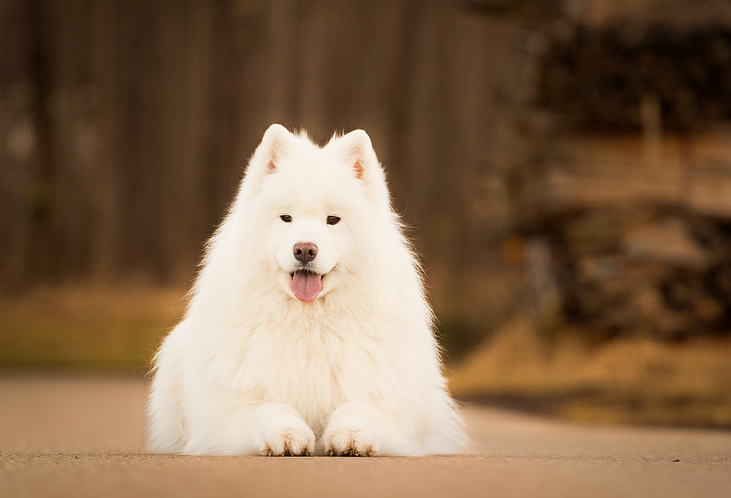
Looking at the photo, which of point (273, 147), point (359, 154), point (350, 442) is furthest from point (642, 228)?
point (350, 442)

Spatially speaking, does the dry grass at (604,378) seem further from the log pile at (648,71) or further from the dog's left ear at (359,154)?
the dog's left ear at (359,154)

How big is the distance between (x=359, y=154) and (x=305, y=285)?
735 millimetres

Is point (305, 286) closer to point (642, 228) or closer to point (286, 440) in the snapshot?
point (286, 440)

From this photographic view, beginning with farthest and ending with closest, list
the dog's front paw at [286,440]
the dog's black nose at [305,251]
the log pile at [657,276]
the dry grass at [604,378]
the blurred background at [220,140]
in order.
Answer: the blurred background at [220,140]
the log pile at [657,276]
the dry grass at [604,378]
the dog's black nose at [305,251]
the dog's front paw at [286,440]

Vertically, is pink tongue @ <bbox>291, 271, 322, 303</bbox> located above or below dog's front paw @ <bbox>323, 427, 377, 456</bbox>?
above

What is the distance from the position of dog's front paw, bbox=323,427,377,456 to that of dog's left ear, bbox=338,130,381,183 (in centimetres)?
125

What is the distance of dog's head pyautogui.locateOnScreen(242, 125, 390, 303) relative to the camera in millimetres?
4102

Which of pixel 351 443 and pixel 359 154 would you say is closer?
pixel 351 443

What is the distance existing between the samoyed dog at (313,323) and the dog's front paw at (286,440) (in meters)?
0.03

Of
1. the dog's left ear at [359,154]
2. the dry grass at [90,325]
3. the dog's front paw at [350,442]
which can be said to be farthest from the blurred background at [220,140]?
the dog's front paw at [350,442]

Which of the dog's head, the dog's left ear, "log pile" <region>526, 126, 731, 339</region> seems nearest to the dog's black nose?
the dog's head

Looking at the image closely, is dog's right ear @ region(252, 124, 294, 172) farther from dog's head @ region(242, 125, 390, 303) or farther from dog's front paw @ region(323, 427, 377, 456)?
dog's front paw @ region(323, 427, 377, 456)

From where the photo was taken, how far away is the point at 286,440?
12.5ft

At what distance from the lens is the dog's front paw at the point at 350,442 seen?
153 inches
